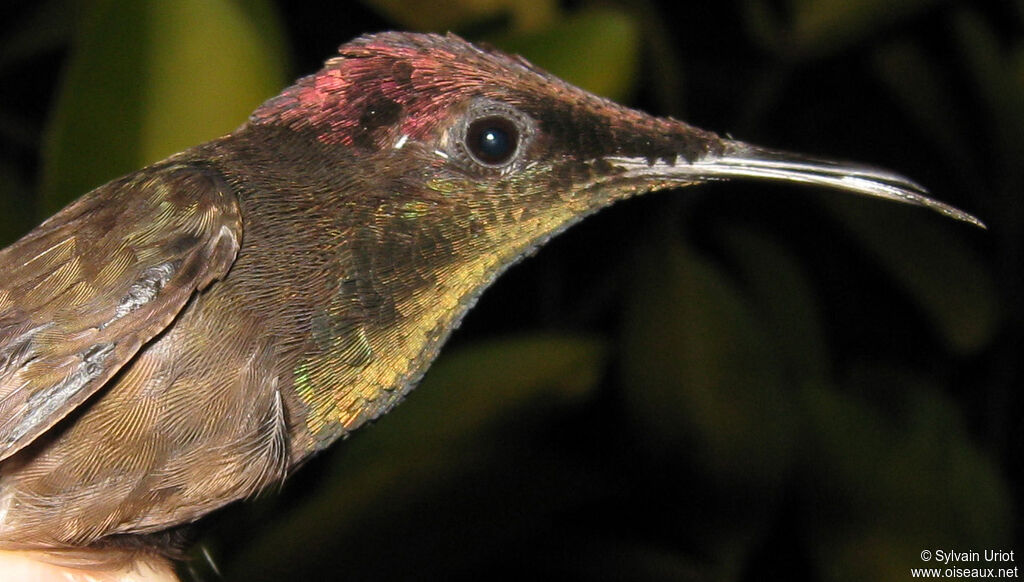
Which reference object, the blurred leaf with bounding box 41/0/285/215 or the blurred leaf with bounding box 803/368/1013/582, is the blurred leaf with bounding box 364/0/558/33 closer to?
the blurred leaf with bounding box 41/0/285/215

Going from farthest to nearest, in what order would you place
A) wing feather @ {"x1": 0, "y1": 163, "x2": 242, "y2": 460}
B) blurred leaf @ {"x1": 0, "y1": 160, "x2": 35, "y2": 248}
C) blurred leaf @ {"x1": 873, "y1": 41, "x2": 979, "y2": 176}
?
blurred leaf @ {"x1": 873, "y1": 41, "x2": 979, "y2": 176}
blurred leaf @ {"x1": 0, "y1": 160, "x2": 35, "y2": 248}
wing feather @ {"x1": 0, "y1": 163, "x2": 242, "y2": 460}

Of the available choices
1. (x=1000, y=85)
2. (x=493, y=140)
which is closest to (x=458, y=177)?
(x=493, y=140)

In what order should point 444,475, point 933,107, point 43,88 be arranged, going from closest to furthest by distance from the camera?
1. point 444,475
2. point 933,107
3. point 43,88

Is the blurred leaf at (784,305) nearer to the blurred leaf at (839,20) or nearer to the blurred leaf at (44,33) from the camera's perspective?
the blurred leaf at (839,20)

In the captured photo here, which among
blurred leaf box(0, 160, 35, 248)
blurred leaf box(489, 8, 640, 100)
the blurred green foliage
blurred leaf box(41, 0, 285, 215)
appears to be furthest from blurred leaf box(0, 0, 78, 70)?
blurred leaf box(489, 8, 640, 100)

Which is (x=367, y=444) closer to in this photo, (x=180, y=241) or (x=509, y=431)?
(x=509, y=431)

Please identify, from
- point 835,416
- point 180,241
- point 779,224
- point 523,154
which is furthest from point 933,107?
point 180,241

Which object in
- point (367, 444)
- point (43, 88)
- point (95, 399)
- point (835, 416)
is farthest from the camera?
point (43, 88)
